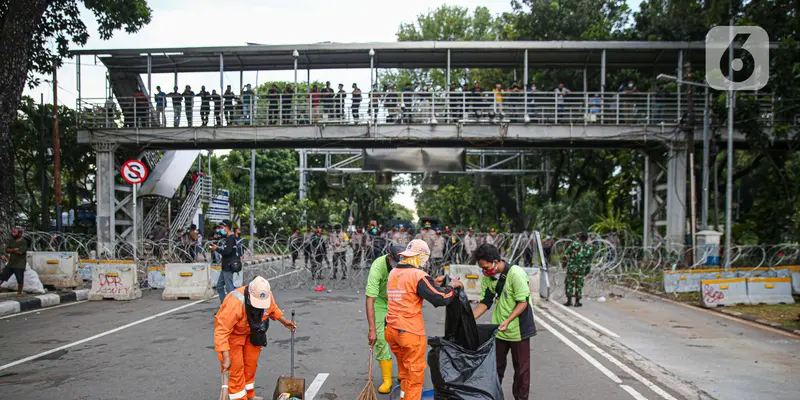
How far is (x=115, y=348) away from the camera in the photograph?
802 cm

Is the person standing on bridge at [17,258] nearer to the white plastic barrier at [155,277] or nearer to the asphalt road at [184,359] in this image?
the asphalt road at [184,359]

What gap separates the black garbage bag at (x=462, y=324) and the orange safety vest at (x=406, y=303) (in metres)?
0.28

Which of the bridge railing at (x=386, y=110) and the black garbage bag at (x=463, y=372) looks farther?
the bridge railing at (x=386, y=110)

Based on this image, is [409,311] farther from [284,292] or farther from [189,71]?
[189,71]

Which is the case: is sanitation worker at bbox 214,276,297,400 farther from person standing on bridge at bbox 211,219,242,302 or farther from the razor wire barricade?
the razor wire barricade

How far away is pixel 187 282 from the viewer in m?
13.5

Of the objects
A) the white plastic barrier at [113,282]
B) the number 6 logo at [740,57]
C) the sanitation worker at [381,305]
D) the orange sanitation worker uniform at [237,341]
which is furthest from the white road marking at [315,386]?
the number 6 logo at [740,57]

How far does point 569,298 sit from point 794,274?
6.00m

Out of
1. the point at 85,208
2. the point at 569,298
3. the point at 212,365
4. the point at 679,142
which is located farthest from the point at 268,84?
the point at 212,365

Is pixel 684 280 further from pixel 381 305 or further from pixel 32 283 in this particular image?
pixel 32 283

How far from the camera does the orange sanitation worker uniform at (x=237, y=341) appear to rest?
4.77 m

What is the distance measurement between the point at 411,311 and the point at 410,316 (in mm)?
46

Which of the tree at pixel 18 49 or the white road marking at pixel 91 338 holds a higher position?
the tree at pixel 18 49

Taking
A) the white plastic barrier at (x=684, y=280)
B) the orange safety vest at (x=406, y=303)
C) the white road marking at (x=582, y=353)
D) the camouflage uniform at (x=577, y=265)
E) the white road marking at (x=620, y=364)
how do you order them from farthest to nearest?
the white plastic barrier at (x=684, y=280) < the camouflage uniform at (x=577, y=265) < the white road marking at (x=582, y=353) < the white road marking at (x=620, y=364) < the orange safety vest at (x=406, y=303)
